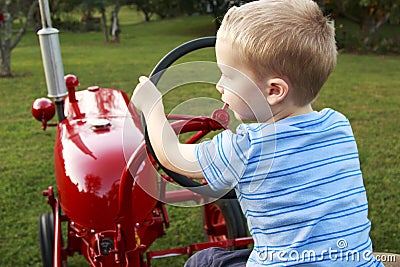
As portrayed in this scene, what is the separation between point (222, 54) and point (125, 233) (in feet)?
3.20

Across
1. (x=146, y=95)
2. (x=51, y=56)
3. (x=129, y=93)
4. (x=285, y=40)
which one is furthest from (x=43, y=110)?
(x=129, y=93)

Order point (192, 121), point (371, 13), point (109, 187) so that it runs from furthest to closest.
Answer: point (371, 13) → point (109, 187) → point (192, 121)

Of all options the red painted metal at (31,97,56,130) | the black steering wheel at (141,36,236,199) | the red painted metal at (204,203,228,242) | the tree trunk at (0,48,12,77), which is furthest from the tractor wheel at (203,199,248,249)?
the tree trunk at (0,48,12,77)

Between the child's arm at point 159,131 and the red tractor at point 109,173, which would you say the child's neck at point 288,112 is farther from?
the red tractor at point 109,173

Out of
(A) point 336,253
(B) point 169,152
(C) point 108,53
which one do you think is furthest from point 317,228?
(C) point 108,53

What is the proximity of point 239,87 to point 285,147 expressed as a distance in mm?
167

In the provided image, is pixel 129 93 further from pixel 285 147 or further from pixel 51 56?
pixel 285 147

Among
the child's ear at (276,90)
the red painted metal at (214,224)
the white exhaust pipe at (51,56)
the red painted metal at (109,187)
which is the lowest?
the red painted metal at (214,224)

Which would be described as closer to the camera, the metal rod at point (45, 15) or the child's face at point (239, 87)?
the child's face at point (239, 87)

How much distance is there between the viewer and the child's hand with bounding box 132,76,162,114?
4.15 ft

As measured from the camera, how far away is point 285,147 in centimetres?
113

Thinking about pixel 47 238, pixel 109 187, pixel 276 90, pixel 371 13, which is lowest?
pixel 371 13

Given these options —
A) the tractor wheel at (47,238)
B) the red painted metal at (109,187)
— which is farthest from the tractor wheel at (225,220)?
the tractor wheel at (47,238)

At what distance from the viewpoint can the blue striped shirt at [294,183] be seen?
1.13 metres
